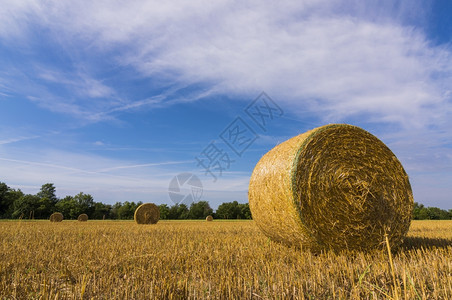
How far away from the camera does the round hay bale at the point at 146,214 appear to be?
20.2 meters

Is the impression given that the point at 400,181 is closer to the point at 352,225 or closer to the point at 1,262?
the point at 352,225

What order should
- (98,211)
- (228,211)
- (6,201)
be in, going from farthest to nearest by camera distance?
(98,211) → (228,211) → (6,201)

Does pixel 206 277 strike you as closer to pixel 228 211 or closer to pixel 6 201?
pixel 228 211

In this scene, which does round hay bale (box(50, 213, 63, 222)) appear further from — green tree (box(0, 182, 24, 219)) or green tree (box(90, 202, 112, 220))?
green tree (box(0, 182, 24, 219))

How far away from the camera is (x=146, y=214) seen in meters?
20.4

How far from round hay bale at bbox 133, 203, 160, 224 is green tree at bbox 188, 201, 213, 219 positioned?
3586cm

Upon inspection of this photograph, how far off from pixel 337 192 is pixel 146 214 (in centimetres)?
1752

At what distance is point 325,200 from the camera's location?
5254mm

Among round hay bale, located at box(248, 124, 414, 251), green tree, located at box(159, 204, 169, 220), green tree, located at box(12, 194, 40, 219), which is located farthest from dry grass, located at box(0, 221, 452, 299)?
green tree, located at box(159, 204, 169, 220)

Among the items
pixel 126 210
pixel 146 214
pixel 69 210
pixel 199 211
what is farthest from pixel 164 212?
pixel 146 214

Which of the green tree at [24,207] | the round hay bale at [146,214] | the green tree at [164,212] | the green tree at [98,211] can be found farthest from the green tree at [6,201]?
the round hay bale at [146,214]

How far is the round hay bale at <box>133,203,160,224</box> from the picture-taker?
66.2ft

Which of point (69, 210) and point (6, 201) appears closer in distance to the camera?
point (6, 201)

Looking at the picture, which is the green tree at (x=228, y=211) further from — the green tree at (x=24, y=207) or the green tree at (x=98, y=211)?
the green tree at (x=24, y=207)
